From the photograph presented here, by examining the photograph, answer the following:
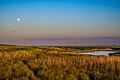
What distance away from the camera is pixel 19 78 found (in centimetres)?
1579

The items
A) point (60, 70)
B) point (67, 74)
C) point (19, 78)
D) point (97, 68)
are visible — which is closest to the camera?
point (19, 78)

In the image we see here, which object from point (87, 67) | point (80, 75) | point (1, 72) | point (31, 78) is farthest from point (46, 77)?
point (87, 67)

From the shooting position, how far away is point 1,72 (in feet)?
57.8

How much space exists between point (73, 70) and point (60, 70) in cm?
103

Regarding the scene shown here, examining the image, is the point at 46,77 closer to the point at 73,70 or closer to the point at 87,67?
the point at 73,70

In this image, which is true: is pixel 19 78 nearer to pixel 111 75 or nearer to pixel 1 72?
pixel 1 72

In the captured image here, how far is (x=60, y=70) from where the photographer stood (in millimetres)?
18203

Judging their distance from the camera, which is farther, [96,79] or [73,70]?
[73,70]

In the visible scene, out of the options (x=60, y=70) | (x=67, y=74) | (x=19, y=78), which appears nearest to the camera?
(x=19, y=78)

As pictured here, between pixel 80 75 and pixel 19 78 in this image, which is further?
pixel 80 75

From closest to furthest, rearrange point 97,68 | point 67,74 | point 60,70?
point 67,74 → point 60,70 → point 97,68

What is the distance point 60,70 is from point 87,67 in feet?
10.3

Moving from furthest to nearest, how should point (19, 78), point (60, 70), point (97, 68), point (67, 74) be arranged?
point (97, 68), point (60, 70), point (67, 74), point (19, 78)

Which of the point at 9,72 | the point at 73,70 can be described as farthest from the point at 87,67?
the point at 9,72
